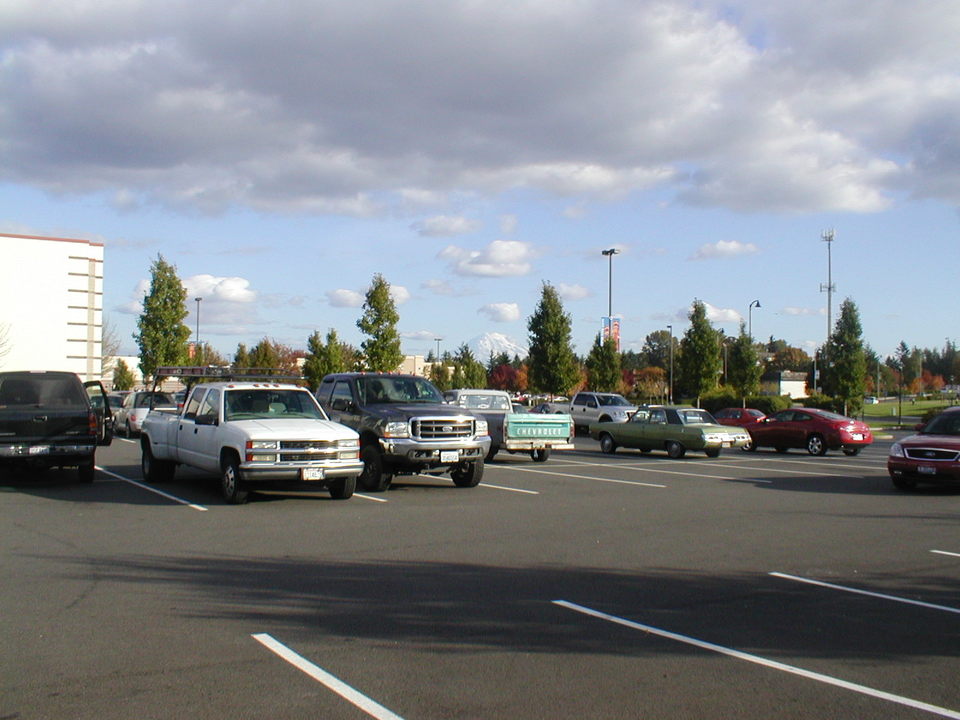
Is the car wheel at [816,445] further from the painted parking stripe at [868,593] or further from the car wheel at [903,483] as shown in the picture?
the painted parking stripe at [868,593]

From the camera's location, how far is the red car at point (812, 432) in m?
27.2

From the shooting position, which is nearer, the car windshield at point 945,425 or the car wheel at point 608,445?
the car windshield at point 945,425

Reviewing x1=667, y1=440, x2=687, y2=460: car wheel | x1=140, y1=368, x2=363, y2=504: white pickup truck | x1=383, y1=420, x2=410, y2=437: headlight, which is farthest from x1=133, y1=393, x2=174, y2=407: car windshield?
x1=383, y1=420, x2=410, y2=437: headlight

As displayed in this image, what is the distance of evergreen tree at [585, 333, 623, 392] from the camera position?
51438mm

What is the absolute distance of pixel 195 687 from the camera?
18.1ft

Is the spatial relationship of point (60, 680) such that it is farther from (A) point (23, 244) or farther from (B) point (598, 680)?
(A) point (23, 244)

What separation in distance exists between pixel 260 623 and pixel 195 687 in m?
1.47

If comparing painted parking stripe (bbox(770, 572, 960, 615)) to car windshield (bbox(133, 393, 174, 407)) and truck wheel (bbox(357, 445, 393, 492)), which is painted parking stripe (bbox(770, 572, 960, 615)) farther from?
car windshield (bbox(133, 393, 174, 407))

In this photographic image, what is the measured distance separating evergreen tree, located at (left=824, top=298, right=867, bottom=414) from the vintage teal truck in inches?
1212

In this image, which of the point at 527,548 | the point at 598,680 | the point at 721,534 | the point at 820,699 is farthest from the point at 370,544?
the point at 820,699

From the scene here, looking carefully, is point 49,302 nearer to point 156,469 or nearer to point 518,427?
point 156,469

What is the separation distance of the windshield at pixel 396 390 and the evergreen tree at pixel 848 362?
3699cm

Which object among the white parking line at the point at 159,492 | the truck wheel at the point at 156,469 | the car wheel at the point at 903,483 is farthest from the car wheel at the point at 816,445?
the white parking line at the point at 159,492

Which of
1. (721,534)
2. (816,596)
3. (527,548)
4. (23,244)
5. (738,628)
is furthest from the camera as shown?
(23,244)
